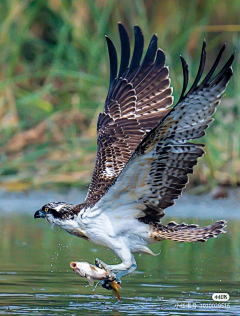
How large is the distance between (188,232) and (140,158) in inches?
45.8

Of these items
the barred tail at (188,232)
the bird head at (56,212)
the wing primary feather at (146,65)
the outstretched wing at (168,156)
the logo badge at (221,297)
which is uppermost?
the wing primary feather at (146,65)

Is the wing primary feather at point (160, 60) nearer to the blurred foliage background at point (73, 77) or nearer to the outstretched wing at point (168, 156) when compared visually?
the outstretched wing at point (168, 156)

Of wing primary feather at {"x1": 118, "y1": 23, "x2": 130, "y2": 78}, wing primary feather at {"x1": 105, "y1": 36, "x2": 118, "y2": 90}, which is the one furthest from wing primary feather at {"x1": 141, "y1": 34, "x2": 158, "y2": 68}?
Result: wing primary feather at {"x1": 105, "y1": 36, "x2": 118, "y2": 90}

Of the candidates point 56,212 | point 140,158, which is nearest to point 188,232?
point 140,158

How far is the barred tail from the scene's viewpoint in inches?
263

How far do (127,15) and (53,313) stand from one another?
8.65 metres

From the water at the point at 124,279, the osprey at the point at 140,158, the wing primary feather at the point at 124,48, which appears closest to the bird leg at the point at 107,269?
the osprey at the point at 140,158

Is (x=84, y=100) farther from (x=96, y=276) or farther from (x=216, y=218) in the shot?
(x=96, y=276)

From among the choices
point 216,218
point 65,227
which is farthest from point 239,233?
point 65,227

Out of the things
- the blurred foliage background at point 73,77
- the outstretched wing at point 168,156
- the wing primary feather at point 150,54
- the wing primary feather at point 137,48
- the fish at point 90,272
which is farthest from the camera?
the blurred foliage background at point 73,77

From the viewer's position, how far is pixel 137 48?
24.9ft

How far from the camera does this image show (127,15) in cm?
1338

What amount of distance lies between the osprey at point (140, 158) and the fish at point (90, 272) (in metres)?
0.10

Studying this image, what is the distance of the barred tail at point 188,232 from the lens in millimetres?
6691
